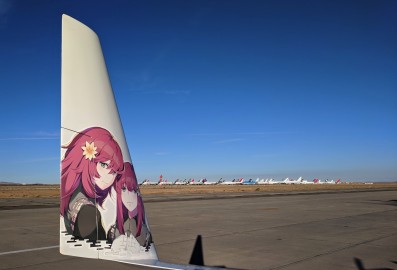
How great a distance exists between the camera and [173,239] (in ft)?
41.8

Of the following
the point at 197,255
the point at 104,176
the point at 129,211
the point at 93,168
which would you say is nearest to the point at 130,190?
the point at 129,211

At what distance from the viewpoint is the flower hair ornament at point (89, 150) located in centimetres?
414

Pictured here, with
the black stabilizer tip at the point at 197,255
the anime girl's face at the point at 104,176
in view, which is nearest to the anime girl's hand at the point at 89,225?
the anime girl's face at the point at 104,176

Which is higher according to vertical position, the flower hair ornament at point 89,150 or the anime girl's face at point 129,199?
the flower hair ornament at point 89,150

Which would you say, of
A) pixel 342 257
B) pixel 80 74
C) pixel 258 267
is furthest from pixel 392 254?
pixel 80 74

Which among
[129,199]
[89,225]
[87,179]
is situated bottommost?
[89,225]

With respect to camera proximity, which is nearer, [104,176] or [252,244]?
[104,176]

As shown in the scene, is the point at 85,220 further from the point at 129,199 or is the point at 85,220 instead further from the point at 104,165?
the point at 104,165

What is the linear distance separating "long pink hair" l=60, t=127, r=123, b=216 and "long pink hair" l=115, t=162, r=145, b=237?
13 cm

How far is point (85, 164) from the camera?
13.6ft

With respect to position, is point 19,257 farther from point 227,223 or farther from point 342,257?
point 227,223

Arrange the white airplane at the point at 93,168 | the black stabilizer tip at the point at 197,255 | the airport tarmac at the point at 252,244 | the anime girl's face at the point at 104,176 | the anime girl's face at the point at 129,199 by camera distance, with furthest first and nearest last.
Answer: the black stabilizer tip at the point at 197,255 < the airport tarmac at the point at 252,244 < the anime girl's face at the point at 129,199 < the anime girl's face at the point at 104,176 < the white airplane at the point at 93,168

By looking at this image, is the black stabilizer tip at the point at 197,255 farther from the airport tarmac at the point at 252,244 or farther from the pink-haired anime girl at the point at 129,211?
the pink-haired anime girl at the point at 129,211

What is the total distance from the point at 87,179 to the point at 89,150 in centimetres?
33
